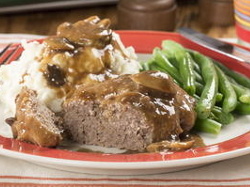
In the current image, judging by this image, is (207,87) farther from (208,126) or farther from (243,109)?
(208,126)

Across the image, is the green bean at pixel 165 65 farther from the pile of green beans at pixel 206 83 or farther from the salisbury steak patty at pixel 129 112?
the salisbury steak patty at pixel 129 112

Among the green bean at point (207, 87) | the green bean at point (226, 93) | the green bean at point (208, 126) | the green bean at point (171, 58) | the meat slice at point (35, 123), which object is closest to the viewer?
the meat slice at point (35, 123)

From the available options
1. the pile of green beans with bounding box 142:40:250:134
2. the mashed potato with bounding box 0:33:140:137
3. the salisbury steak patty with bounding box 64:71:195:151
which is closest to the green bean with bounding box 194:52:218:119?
the pile of green beans with bounding box 142:40:250:134

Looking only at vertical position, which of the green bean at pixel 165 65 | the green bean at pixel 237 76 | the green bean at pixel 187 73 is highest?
the green bean at pixel 187 73

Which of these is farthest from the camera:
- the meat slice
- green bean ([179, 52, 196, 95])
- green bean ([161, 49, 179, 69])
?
green bean ([161, 49, 179, 69])

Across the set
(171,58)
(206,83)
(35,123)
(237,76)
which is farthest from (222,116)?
(35,123)

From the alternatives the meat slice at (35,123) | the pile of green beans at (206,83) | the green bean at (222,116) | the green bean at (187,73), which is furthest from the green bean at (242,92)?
the meat slice at (35,123)

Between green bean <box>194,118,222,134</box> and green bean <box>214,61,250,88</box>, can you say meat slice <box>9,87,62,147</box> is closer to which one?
green bean <box>194,118,222,134</box>

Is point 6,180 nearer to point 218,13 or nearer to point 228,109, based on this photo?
point 228,109
